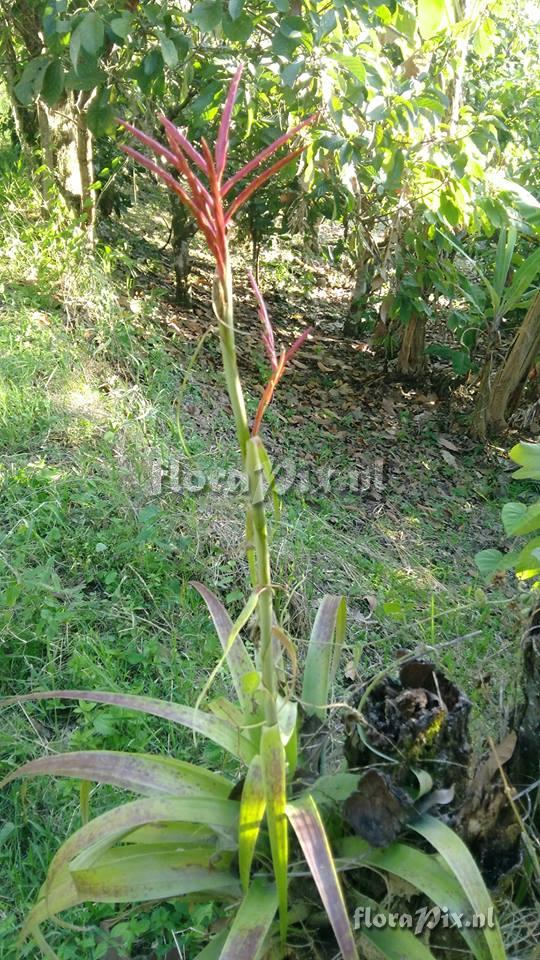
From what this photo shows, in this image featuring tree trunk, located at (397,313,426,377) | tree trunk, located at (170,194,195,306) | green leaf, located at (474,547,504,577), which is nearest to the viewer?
green leaf, located at (474,547,504,577)

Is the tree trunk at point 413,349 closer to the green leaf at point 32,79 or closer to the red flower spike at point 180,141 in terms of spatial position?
the green leaf at point 32,79

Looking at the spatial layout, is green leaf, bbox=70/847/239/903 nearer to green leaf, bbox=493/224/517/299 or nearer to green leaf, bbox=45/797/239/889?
green leaf, bbox=45/797/239/889

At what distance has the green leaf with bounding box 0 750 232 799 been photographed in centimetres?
136

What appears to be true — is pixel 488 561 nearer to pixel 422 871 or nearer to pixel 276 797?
pixel 422 871

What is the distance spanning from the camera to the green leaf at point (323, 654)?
5.16 ft

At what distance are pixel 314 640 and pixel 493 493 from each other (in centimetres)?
316

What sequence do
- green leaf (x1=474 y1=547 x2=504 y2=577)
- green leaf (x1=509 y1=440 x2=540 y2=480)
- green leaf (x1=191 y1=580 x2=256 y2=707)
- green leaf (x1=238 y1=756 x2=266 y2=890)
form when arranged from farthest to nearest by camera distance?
green leaf (x1=474 y1=547 x2=504 y2=577) < green leaf (x1=509 y1=440 x2=540 y2=480) < green leaf (x1=191 y1=580 x2=256 y2=707) < green leaf (x1=238 y1=756 x2=266 y2=890)

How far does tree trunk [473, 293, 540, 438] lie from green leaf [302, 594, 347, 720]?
3.65 metres

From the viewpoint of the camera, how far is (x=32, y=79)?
294 cm

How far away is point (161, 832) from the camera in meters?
1.40

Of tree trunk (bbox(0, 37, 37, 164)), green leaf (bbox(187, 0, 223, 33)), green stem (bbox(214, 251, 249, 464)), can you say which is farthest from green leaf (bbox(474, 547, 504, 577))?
tree trunk (bbox(0, 37, 37, 164))

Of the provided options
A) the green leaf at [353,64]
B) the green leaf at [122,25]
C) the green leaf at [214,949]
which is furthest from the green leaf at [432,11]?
the green leaf at [214,949]

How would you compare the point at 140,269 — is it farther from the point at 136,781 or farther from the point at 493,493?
the point at 136,781

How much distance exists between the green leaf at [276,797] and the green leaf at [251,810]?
1 centimetres
